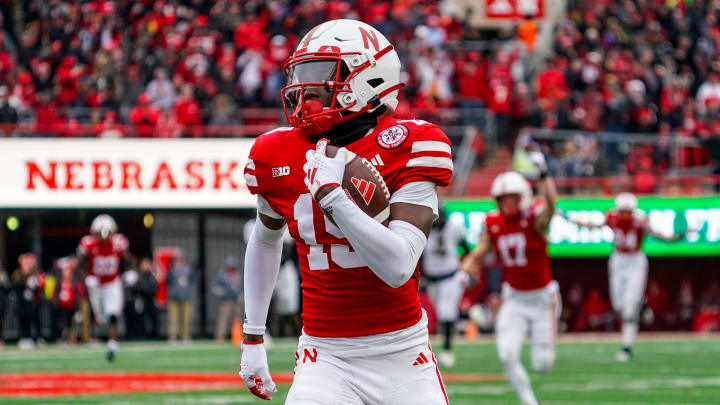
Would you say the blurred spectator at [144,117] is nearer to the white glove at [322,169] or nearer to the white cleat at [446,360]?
the white cleat at [446,360]

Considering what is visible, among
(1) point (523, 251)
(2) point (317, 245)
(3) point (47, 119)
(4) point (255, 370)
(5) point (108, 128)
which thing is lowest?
(1) point (523, 251)

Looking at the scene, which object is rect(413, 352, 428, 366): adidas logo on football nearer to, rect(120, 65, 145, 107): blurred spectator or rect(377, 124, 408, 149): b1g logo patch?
rect(377, 124, 408, 149): b1g logo patch

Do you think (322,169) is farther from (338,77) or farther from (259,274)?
(259,274)

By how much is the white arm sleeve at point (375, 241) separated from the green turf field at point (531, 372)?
18.9ft

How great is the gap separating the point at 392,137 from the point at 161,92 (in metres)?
17.1

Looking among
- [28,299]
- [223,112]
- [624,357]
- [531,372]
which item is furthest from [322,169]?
[28,299]

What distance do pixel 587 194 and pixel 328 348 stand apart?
17772 mm

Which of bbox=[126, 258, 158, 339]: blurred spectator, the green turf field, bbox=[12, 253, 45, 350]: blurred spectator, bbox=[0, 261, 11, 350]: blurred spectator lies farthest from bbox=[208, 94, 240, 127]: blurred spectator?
bbox=[0, 261, 11, 350]: blurred spectator

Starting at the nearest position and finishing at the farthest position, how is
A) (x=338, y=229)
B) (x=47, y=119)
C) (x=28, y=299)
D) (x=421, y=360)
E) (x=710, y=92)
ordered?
(x=338, y=229), (x=421, y=360), (x=47, y=119), (x=28, y=299), (x=710, y=92)

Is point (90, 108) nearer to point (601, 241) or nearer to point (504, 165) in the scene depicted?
point (504, 165)

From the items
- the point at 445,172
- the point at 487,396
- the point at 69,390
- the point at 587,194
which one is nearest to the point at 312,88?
the point at 445,172

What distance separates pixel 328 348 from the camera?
13.6ft

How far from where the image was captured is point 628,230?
15.6 meters

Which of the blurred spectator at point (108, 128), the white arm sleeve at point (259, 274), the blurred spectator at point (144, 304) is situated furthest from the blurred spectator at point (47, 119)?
the white arm sleeve at point (259, 274)
